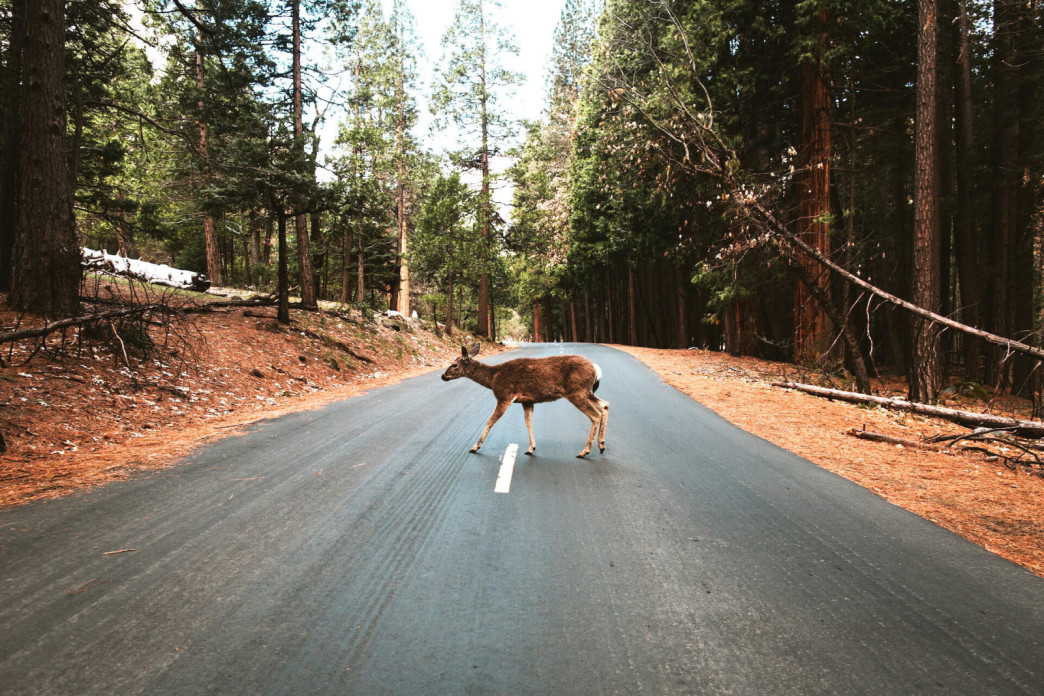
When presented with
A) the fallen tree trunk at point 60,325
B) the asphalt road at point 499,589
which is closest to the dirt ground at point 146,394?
the fallen tree trunk at point 60,325

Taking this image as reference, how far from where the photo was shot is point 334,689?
7.30 feet

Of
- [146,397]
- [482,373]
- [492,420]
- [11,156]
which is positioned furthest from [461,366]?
[11,156]

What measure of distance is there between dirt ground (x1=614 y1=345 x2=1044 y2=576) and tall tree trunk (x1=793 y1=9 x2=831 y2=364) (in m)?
2.97

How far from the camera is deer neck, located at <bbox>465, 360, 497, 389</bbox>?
7545 millimetres

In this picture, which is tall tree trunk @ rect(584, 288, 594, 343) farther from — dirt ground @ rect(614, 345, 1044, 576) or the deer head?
the deer head

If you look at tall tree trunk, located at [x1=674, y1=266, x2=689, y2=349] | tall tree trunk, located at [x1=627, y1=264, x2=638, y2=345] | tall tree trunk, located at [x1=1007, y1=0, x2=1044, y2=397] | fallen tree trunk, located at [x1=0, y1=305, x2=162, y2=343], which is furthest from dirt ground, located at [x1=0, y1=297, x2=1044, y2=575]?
tall tree trunk, located at [x1=627, y1=264, x2=638, y2=345]

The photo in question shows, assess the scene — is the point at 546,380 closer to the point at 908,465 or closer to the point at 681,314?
the point at 908,465

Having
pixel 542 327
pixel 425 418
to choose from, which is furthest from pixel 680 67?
pixel 542 327

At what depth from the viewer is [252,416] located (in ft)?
29.5

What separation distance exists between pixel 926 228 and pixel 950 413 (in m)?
4.84

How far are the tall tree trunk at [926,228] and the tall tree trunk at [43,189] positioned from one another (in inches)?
654

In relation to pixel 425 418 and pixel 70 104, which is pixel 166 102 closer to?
pixel 70 104

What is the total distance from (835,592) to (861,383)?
11200 mm

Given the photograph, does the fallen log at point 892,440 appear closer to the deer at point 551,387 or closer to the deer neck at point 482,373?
the deer at point 551,387
